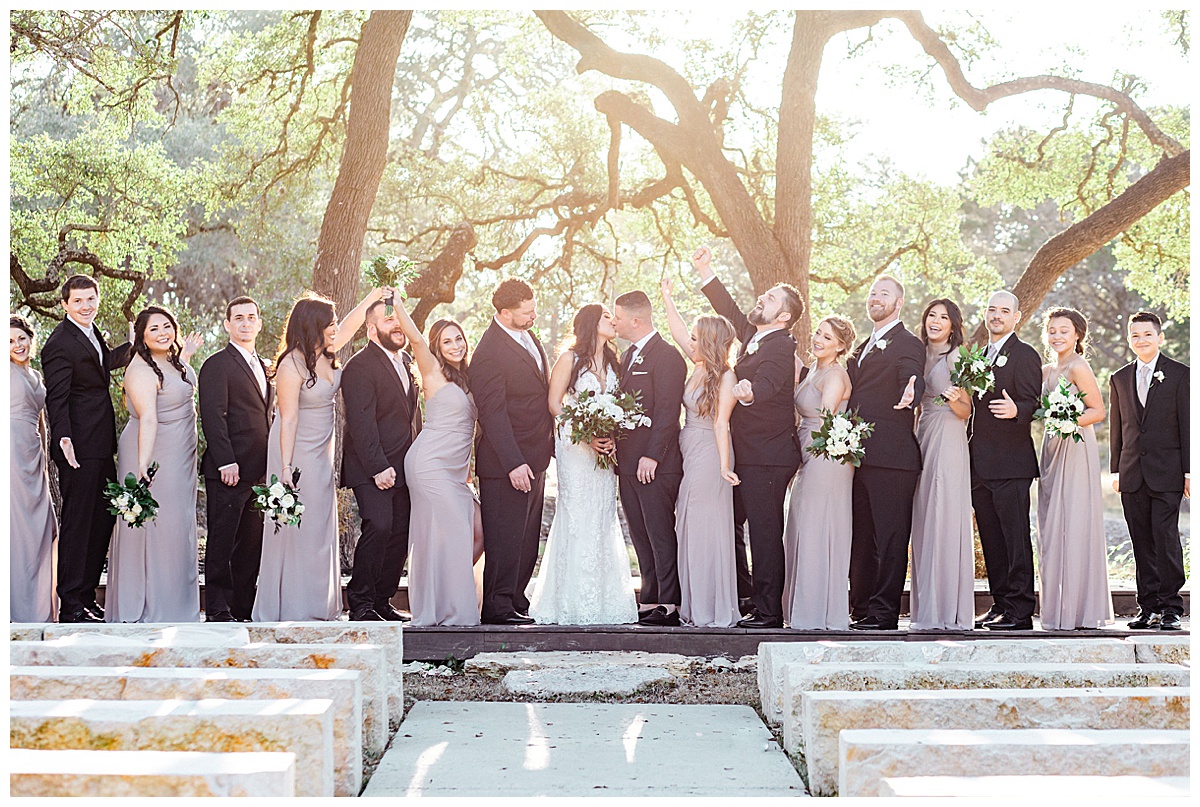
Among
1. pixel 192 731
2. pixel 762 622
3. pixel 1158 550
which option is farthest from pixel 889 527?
pixel 192 731

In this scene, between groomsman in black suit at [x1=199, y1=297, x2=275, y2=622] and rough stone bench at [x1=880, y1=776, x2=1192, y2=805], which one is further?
groomsman in black suit at [x1=199, y1=297, x2=275, y2=622]

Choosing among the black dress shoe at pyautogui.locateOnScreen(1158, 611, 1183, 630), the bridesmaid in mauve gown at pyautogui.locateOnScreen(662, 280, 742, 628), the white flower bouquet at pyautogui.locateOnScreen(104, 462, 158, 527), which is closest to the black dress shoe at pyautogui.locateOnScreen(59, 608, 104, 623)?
the white flower bouquet at pyautogui.locateOnScreen(104, 462, 158, 527)

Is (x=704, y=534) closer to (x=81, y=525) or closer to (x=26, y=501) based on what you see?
(x=81, y=525)

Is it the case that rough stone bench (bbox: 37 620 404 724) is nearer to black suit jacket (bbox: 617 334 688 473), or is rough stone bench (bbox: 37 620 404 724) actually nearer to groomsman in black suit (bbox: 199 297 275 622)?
groomsman in black suit (bbox: 199 297 275 622)

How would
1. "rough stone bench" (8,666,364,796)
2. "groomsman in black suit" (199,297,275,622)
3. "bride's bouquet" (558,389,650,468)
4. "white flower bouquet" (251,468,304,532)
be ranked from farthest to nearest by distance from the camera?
"groomsman in black suit" (199,297,275,622), "bride's bouquet" (558,389,650,468), "white flower bouquet" (251,468,304,532), "rough stone bench" (8,666,364,796)

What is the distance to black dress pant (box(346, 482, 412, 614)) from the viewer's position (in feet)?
24.9

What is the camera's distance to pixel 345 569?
1260 centimetres

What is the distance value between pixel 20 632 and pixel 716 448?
406cm

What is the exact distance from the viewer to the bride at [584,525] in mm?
7660

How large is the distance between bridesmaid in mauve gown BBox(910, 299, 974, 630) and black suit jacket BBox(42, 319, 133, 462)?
509 centimetres

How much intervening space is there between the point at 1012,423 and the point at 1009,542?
0.74m

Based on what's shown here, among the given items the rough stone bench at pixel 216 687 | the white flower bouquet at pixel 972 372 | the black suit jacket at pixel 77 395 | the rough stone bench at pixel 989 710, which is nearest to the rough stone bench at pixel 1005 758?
the rough stone bench at pixel 989 710

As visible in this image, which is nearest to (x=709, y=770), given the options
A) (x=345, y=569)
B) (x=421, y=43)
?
(x=345, y=569)

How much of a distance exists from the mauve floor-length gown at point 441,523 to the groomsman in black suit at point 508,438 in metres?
0.14
